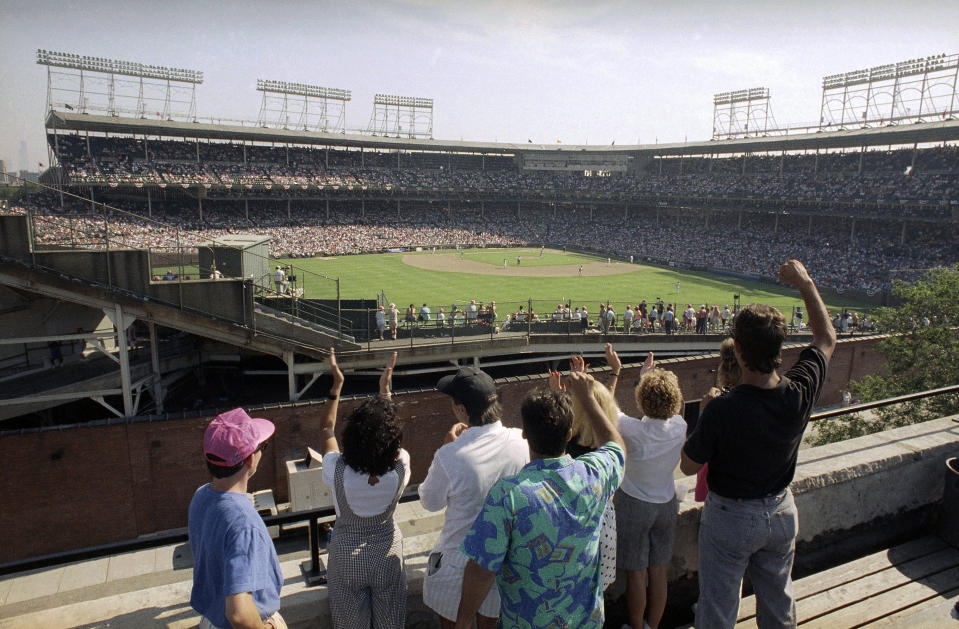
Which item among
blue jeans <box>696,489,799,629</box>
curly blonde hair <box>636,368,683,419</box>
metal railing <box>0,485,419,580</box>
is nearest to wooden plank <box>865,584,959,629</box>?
blue jeans <box>696,489,799,629</box>

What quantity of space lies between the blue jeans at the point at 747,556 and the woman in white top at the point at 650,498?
39 cm

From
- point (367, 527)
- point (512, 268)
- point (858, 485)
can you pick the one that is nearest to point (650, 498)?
point (367, 527)

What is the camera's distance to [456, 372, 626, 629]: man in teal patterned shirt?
2625 millimetres

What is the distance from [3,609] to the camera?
14.8 ft

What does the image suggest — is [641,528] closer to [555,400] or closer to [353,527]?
[555,400]

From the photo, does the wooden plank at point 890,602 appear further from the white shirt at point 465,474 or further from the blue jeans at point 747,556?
the white shirt at point 465,474

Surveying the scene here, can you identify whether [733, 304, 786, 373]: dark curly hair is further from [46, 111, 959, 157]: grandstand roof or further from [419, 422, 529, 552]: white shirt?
[46, 111, 959, 157]: grandstand roof

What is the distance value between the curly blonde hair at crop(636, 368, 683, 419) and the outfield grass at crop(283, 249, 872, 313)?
2333 cm

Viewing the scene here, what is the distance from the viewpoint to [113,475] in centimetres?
1399

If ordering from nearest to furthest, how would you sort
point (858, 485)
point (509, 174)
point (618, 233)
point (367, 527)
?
point (367, 527) < point (858, 485) < point (618, 233) < point (509, 174)

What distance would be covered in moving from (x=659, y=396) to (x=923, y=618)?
2.23 meters

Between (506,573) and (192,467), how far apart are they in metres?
14.0

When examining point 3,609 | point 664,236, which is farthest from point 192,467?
point 664,236

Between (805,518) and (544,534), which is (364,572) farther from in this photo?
(805,518)
